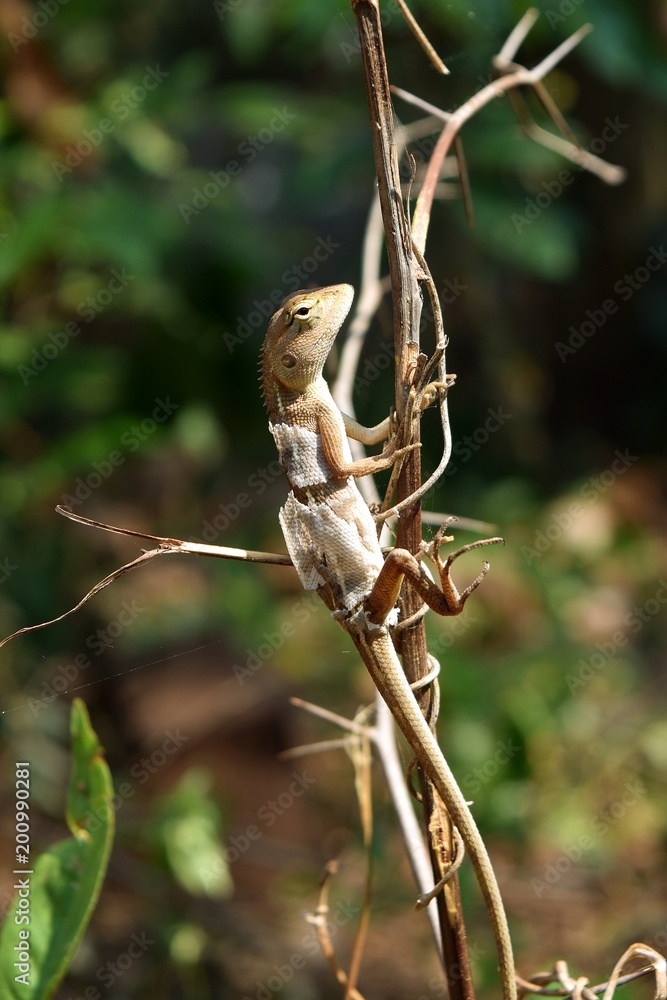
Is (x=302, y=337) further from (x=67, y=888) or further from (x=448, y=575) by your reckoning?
(x=67, y=888)

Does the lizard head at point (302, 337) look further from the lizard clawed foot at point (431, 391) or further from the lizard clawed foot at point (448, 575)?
the lizard clawed foot at point (448, 575)

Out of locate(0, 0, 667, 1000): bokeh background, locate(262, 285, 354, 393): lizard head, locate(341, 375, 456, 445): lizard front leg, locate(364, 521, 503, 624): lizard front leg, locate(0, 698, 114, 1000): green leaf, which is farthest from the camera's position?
locate(0, 0, 667, 1000): bokeh background

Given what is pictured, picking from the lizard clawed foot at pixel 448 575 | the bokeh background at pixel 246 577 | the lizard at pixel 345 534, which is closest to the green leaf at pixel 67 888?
the lizard at pixel 345 534

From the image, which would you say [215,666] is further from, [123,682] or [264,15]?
[264,15]

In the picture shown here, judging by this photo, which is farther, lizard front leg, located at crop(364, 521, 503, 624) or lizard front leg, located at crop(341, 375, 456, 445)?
lizard front leg, located at crop(341, 375, 456, 445)

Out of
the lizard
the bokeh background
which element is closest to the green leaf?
the lizard

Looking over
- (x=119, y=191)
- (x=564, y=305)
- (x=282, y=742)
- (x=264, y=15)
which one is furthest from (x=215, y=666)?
(x=564, y=305)

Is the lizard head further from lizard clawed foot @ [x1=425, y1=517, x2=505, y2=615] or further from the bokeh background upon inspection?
the bokeh background

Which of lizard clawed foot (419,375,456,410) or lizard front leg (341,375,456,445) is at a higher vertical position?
lizard clawed foot (419,375,456,410)
